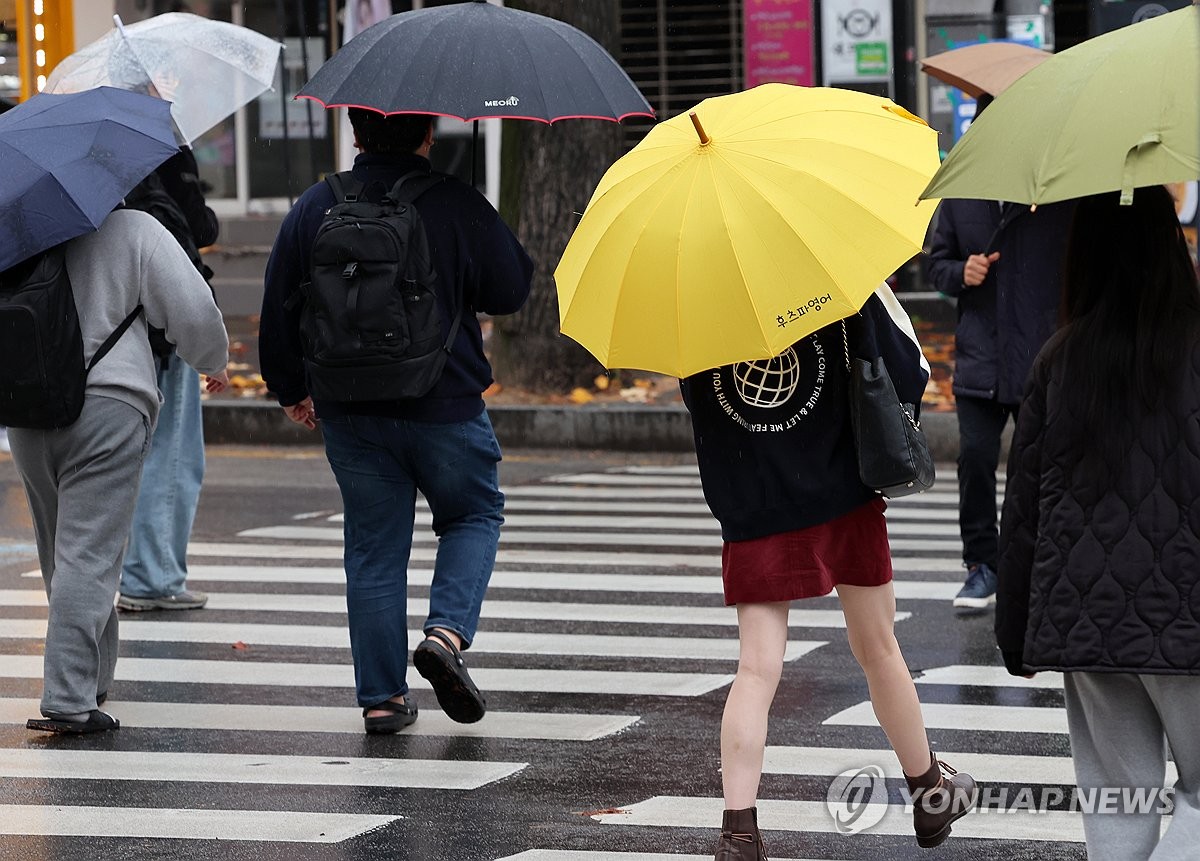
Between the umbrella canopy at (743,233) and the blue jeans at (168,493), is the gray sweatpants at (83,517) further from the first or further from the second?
the umbrella canopy at (743,233)

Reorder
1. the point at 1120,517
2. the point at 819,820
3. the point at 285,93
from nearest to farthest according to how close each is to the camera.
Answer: the point at 1120,517
the point at 819,820
the point at 285,93

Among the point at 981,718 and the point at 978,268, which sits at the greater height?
the point at 978,268

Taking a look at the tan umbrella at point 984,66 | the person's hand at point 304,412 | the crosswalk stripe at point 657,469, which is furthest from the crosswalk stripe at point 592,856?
the crosswalk stripe at point 657,469

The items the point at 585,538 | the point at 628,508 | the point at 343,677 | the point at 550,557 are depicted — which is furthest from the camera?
the point at 628,508

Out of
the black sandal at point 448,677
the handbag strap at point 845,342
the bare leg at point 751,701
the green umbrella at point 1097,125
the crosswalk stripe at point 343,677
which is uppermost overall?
the green umbrella at point 1097,125

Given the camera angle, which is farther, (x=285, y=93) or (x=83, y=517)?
(x=285, y=93)

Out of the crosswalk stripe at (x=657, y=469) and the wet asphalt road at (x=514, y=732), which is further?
the crosswalk stripe at (x=657, y=469)

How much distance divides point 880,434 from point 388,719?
2.30 meters

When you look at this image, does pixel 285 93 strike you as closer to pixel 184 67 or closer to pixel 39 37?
pixel 39 37

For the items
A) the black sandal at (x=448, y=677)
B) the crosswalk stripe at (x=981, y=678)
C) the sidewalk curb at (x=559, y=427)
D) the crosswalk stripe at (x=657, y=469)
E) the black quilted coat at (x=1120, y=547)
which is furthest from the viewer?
the sidewalk curb at (x=559, y=427)

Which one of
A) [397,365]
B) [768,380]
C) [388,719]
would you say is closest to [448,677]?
[388,719]

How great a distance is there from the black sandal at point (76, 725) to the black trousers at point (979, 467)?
3.46 meters

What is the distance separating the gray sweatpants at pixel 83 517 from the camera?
19.8ft

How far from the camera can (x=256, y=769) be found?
5703 millimetres
